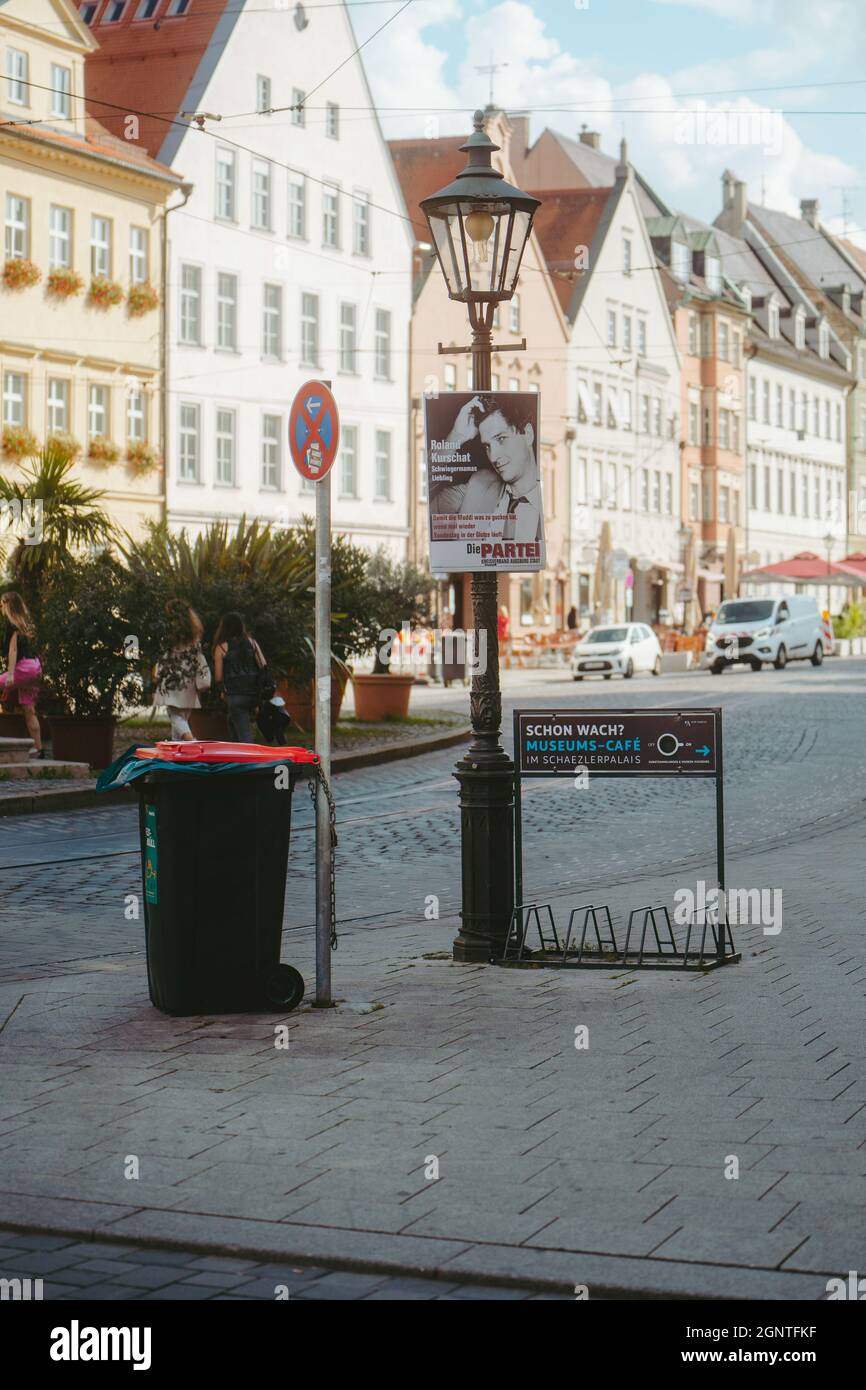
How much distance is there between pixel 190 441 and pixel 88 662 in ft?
88.8

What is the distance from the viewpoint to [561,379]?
68.0 metres

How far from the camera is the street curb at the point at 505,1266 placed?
15.9 ft

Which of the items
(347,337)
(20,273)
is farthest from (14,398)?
(347,337)

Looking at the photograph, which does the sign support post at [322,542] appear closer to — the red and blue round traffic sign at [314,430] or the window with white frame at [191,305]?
the red and blue round traffic sign at [314,430]

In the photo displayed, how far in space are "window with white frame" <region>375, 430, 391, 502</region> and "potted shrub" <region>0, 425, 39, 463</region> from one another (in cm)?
1668

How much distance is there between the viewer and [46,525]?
2375 centimetres

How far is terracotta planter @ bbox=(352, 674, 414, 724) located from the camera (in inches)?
1134

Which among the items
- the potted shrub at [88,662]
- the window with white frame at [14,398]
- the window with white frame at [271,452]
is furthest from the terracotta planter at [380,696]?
the window with white frame at [271,452]

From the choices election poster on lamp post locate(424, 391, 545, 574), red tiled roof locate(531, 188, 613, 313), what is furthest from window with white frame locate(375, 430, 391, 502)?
election poster on lamp post locate(424, 391, 545, 574)

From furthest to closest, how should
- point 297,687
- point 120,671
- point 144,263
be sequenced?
point 144,263 < point 297,687 < point 120,671

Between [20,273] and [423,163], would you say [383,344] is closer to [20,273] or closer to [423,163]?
[423,163]
